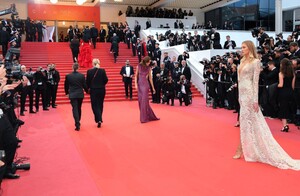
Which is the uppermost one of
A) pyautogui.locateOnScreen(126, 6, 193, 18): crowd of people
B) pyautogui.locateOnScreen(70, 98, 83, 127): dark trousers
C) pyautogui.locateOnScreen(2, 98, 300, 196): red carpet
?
pyautogui.locateOnScreen(126, 6, 193, 18): crowd of people

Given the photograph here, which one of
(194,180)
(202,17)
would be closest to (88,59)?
(194,180)

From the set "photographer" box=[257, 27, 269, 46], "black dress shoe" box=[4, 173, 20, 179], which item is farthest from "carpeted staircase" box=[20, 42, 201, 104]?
"black dress shoe" box=[4, 173, 20, 179]

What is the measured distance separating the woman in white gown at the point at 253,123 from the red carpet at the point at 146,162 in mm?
198

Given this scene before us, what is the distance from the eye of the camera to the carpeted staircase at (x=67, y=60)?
14906 millimetres

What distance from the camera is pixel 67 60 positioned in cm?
1891

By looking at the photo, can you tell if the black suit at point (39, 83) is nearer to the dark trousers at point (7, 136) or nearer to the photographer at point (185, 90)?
the photographer at point (185, 90)

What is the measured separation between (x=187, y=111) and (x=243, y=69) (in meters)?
5.52

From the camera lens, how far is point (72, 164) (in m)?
4.99

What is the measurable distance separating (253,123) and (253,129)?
9 cm

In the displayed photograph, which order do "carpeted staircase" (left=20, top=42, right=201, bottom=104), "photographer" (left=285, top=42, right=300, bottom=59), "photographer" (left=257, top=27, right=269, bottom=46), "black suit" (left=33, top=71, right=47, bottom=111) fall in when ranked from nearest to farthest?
"photographer" (left=285, top=42, right=300, bottom=59) < "black suit" (left=33, top=71, right=47, bottom=111) < "photographer" (left=257, top=27, right=269, bottom=46) < "carpeted staircase" (left=20, top=42, right=201, bottom=104)

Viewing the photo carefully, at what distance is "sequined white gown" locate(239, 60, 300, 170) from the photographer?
15.6 feet

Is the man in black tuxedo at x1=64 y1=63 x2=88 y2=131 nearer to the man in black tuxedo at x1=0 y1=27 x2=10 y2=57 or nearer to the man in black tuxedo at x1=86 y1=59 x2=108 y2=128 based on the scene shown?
the man in black tuxedo at x1=86 y1=59 x2=108 y2=128

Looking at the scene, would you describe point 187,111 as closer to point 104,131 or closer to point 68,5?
point 104,131

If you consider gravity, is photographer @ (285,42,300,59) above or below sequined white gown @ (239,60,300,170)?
above
